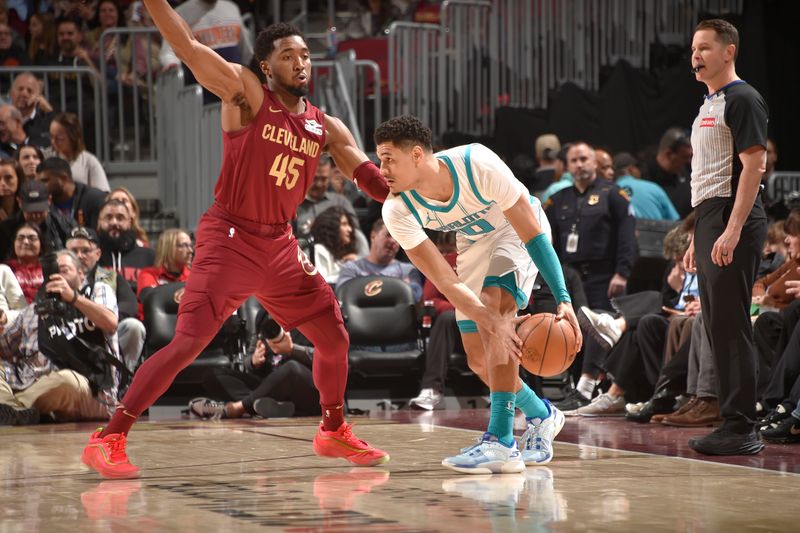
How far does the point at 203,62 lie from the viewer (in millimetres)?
4594

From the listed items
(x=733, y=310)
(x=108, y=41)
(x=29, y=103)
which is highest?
(x=108, y=41)

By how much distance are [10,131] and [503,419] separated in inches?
251

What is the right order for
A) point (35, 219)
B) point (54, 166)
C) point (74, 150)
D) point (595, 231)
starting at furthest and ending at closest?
point (74, 150), point (54, 166), point (595, 231), point (35, 219)

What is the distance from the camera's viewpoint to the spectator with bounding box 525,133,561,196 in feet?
35.1

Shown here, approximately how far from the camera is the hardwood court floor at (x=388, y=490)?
11.7 feet

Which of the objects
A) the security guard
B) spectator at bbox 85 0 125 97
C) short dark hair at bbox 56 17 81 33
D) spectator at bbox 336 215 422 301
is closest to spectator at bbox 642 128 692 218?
the security guard

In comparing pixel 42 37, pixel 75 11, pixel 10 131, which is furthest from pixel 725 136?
pixel 75 11

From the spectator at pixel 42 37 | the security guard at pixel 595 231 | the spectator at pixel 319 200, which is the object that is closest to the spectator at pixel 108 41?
the spectator at pixel 42 37

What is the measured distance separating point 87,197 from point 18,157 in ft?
2.07

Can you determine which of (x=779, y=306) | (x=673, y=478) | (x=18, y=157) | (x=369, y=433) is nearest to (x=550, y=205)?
(x=779, y=306)

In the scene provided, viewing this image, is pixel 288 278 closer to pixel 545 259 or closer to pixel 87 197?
pixel 545 259

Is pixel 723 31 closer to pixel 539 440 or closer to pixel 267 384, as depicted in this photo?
pixel 539 440

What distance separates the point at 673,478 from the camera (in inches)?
178

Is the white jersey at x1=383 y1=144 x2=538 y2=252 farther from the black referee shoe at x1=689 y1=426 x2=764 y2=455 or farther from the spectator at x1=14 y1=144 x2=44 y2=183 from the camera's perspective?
the spectator at x1=14 y1=144 x2=44 y2=183
